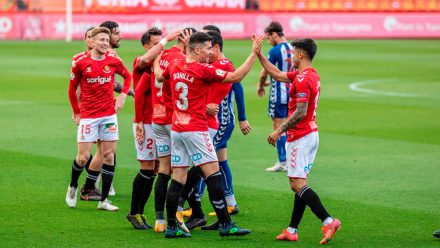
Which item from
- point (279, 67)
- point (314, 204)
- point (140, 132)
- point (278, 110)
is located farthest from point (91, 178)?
point (279, 67)

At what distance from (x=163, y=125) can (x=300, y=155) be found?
1.72 metres

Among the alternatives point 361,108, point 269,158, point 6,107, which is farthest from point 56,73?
point 269,158

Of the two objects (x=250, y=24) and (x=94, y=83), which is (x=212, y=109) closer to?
(x=94, y=83)

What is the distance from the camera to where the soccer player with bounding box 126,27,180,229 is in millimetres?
11617

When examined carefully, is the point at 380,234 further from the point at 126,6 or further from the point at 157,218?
the point at 126,6

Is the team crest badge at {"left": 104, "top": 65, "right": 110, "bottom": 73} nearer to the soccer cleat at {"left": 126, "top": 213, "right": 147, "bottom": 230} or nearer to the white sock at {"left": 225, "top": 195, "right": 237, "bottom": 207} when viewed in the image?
the soccer cleat at {"left": 126, "top": 213, "right": 147, "bottom": 230}

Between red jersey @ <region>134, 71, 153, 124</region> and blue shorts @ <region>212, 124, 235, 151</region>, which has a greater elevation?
red jersey @ <region>134, 71, 153, 124</region>

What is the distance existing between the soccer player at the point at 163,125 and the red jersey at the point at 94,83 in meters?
1.51

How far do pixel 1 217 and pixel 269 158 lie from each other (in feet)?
21.4

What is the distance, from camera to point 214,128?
11.6 meters

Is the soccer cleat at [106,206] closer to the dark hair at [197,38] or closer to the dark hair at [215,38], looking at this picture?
the dark hair at [215,38]

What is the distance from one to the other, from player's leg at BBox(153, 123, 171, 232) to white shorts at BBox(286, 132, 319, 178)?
1.49 metres

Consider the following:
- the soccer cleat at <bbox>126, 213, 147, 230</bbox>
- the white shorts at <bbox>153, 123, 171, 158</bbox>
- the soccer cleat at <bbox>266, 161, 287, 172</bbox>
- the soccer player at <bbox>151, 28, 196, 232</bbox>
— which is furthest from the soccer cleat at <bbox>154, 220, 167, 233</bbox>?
the soccer cleat at <bbox>266, 161, 287, 172</bbox>

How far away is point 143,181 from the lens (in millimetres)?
11703
